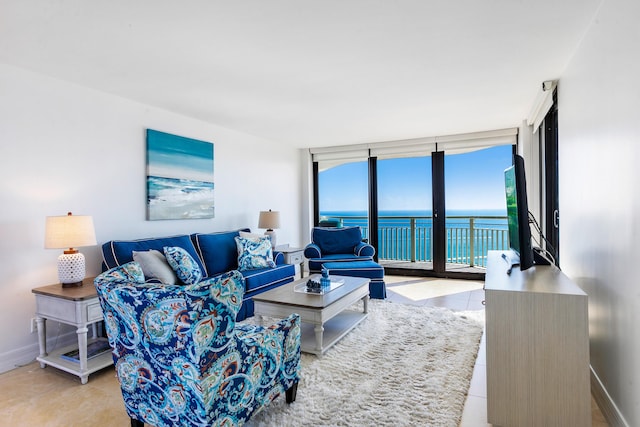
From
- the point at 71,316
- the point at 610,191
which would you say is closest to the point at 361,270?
the point at 610,191

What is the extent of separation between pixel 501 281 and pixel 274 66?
230 centimetres

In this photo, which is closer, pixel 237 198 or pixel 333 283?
pixel 333 283

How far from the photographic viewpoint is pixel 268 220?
5059 mm

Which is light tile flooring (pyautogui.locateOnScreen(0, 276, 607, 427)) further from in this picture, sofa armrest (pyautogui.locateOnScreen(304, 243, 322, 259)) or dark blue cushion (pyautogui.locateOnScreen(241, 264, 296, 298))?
sofa armrest (pyautogui.locateOnScreen(304, 243, 322, 259))

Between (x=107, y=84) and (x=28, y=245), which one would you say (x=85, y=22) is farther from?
(x=28, y=245)

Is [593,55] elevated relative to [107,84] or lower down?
lower down

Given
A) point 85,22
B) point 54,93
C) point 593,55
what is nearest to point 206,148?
point 54,93

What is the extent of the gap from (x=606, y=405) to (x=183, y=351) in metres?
2.28

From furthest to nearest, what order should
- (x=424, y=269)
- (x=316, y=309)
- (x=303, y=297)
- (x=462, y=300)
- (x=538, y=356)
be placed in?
(x=424, y=269), (x=462, y=300), (x=303, y=297), (x=316, y=309), (x=538, y=356)

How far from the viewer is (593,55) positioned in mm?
2170

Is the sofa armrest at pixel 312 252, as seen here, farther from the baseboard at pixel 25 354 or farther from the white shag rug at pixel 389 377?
the baseboard at pixel 25 354

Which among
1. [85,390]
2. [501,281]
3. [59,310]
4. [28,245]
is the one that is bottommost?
[85,390]

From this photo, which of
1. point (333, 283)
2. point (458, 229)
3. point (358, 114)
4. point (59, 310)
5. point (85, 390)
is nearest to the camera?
point (85, 390)

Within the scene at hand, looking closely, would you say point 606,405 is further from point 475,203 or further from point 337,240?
point 475,203
